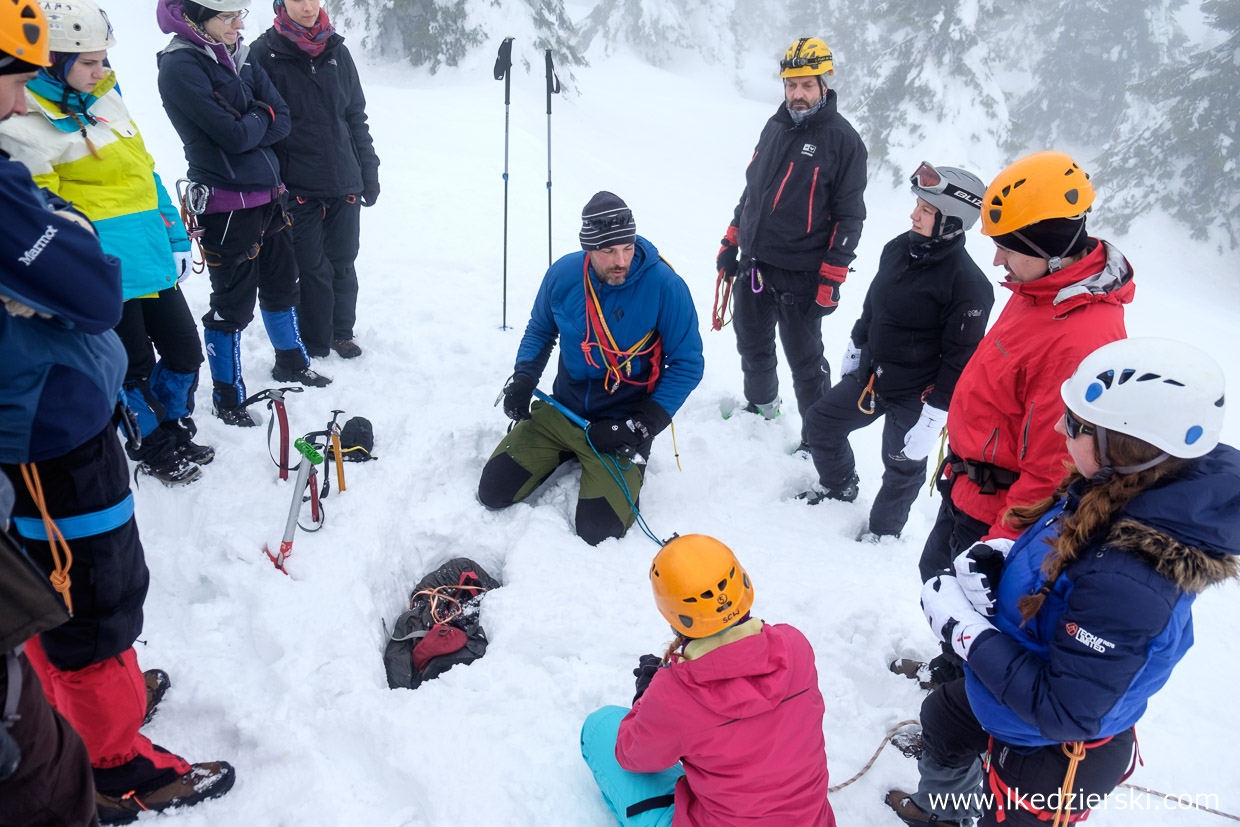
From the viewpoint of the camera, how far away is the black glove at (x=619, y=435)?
409cm

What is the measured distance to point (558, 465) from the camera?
14.8 feet

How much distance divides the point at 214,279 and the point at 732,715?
3.82 m

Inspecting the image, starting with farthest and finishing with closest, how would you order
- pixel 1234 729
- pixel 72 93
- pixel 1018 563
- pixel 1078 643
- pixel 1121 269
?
pixel 1234 729 < pixel 72 93 < pixel 1121 269 < pixel 1018 563 < pixel 1078 643

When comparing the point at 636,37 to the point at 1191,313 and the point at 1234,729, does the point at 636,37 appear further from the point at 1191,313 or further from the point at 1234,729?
the point at 1234,729

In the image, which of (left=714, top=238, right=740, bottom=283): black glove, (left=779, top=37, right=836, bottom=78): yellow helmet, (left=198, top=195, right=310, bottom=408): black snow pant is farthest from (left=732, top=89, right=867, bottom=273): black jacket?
(left=198, top=195, right=310, bottom=408): black snow pant

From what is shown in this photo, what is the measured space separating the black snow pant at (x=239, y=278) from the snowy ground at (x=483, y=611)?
0.31 metres

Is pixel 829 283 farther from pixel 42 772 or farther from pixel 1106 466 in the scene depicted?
pixel 42 772

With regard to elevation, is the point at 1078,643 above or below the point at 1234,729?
above

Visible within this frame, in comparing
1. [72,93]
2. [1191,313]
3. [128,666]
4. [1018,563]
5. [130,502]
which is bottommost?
[1191,313]

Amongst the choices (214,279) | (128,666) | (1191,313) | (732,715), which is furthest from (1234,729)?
(1191,313)

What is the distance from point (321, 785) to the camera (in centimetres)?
254

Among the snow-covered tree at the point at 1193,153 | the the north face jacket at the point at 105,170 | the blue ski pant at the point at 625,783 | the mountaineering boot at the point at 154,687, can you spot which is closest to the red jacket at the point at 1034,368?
the blue ski pant at the point at 625,783

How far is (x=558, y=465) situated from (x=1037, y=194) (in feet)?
9.72

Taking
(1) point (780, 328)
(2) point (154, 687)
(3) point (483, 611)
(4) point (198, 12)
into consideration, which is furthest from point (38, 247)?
(1) point (780, 328)
